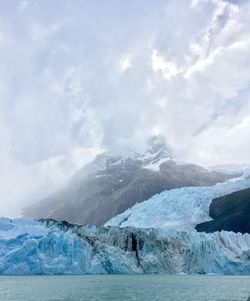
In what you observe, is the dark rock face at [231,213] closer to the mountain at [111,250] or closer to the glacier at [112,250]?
the glacier at [112,250]

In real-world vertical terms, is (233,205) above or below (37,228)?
above

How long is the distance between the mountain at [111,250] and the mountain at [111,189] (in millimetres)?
76453

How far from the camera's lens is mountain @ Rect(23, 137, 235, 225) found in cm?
14788

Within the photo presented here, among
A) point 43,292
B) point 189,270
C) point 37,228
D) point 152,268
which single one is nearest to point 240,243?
point 189,270

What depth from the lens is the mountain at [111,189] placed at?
148m

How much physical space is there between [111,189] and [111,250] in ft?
370

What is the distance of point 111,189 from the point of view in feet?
557

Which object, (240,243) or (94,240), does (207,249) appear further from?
(94,240)

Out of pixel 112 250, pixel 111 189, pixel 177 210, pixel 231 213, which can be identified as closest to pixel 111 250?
pixel 112 250

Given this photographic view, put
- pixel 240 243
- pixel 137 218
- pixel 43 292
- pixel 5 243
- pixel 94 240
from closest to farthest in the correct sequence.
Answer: pixel 43 292 → pixel 5 243 → pixel 94 240 → pixel 240 243 → pixel 137 218

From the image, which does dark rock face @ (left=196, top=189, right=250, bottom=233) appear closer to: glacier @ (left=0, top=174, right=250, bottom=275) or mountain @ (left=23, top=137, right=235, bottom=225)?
glacier @ (left=0, top=174, right=250, bottom=275)

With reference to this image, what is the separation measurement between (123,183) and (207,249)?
4362 inches

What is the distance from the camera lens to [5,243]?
54.0 metres

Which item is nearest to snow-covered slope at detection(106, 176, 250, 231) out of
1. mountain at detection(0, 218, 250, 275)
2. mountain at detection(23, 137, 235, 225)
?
mountain at detection(0, 218, 250, 275)
